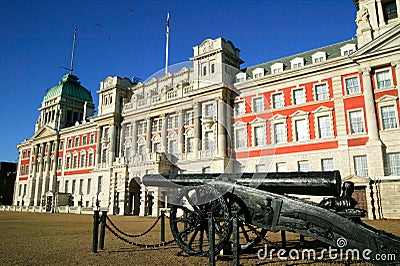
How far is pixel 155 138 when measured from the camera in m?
34.5

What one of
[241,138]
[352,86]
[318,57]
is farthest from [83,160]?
[352,86]

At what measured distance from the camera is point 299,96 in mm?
26344

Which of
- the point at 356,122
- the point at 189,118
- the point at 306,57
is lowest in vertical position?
the point at 356,122

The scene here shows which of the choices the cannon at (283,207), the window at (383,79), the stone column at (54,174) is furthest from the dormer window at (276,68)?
the stone column at (54,174)

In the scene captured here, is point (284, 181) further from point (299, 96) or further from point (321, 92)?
point (299, 96)

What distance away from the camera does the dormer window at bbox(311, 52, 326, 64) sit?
26541mm

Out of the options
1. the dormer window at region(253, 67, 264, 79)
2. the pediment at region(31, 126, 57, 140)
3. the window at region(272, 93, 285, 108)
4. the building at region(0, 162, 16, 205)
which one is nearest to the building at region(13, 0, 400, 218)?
the dormer window at region(253, 67, 264, 79)

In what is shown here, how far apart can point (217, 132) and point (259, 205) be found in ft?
72.8

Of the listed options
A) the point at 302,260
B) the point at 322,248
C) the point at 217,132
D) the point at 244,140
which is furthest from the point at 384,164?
the point at 302,260

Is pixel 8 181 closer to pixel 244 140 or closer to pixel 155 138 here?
pixel 155 138

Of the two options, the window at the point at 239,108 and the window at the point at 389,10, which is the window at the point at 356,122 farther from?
the window at the point at 239,108

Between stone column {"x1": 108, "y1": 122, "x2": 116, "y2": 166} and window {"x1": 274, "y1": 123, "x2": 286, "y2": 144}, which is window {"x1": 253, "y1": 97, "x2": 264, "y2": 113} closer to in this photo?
window {"x1": 274, "y1": 123, "x2": 286, "y2": 144}

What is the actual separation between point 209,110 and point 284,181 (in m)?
23.3

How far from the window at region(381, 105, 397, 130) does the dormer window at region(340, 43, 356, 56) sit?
18.6 ft
